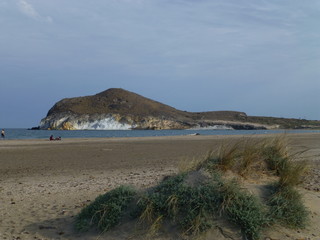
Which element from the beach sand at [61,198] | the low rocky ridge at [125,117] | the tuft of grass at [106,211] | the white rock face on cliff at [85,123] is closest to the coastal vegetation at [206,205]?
the tuft of grass at [106,211]

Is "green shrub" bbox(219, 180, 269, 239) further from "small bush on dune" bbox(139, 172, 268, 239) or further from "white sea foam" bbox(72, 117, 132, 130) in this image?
"white sea foam" bbox(72, 117, 132, 130)

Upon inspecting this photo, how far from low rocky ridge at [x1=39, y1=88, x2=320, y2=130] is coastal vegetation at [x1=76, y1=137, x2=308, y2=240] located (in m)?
117

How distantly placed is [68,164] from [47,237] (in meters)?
10.5

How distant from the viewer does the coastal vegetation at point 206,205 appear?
5.68 metres

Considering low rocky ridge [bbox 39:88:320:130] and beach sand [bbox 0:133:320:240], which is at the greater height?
low rocky ridge [bbox 39:88:320:130]

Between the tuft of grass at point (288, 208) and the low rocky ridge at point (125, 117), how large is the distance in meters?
117

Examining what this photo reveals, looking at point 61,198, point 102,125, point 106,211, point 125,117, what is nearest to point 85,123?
point 102,125

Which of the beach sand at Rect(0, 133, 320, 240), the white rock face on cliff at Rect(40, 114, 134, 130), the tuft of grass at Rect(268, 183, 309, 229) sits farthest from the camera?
the white rock face on cliff at Rect(40, 114, 134, 130)

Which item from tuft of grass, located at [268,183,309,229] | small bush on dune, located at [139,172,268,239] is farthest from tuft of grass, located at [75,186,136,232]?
tuft of grass, located at [268,183,309,229]

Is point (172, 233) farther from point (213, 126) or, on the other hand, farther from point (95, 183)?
point (213, 126)

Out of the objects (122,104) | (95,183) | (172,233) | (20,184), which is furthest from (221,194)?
(122,104)

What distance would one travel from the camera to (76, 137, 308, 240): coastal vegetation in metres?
5.68

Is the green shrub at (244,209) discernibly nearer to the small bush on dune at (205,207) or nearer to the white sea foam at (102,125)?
the small bush on dune at (205,207)

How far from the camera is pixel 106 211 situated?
6.30 m
